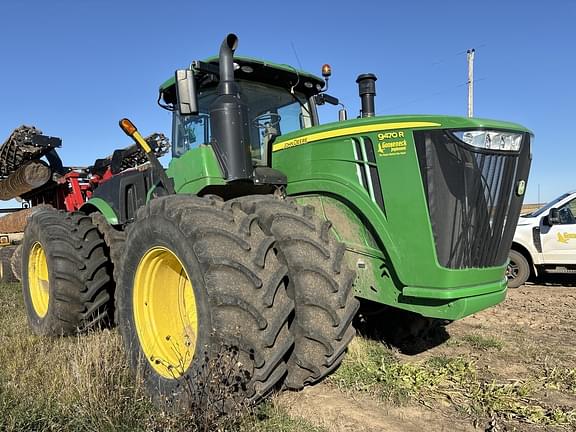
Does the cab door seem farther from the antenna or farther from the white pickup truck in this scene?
the antenna

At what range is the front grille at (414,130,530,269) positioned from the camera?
3.29 m

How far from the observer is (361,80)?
4566 mm

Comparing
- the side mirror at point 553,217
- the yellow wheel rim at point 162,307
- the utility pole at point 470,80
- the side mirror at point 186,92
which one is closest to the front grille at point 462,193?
the side mirror at point 186,92

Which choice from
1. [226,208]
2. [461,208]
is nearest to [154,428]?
[226,208]

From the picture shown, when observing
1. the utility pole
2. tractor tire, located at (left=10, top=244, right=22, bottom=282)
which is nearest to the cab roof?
tractor tire, located at (left=10, top=244, right=22, bottom=282)

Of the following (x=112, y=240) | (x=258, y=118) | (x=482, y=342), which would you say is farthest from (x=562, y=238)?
(x=112, y=240)

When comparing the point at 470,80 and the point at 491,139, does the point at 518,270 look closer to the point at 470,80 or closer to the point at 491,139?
the point at 491,139

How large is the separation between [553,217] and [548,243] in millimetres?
521

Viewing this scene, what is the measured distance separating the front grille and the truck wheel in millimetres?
6483

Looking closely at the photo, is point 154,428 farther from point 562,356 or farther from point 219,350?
point 562,356

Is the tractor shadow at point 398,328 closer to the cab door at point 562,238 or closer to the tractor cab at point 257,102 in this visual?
the tractor cab at point 257,102

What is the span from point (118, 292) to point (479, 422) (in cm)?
280

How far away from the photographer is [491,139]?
11.1 ft

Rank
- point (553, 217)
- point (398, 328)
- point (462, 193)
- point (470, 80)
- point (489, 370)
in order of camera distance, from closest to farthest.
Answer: point (462, 193) < point (489, 370) < point (398, 328) < point (553, 217) < point (470, 80)
